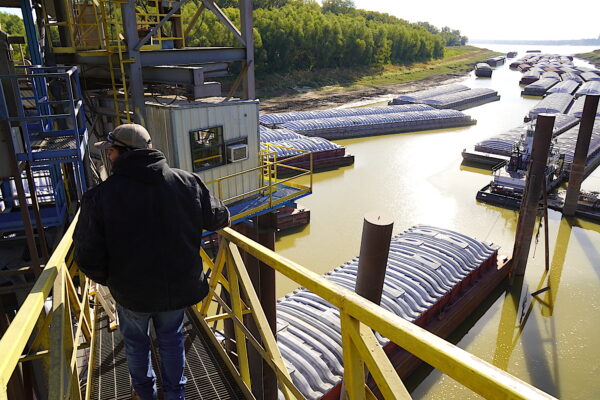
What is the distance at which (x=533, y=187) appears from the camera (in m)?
13.6

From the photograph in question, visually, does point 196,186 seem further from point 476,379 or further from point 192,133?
point 192,133

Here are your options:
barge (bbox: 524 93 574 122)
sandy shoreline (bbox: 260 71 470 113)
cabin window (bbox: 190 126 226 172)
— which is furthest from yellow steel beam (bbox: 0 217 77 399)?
sandy shoreline (bbox: 260 71 470 113)

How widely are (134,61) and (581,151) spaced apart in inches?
693

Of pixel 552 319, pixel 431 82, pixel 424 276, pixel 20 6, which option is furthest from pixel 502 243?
pixel 431 82

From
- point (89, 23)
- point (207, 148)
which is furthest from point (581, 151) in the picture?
point (89, 23)

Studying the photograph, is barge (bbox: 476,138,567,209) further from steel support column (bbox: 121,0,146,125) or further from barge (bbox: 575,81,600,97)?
barge (bbox: 575,81,600,97)

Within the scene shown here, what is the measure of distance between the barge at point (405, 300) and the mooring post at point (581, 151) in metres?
7.06

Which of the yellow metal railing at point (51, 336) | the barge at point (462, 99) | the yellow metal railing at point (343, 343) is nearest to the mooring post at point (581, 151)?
the yellow metal railing at point (343, 343)

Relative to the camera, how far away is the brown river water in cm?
1149

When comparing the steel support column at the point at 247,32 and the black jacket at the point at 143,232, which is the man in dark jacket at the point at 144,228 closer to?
the black jacket at the point at 143,232

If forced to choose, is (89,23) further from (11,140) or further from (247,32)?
(11,140)

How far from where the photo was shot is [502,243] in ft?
59.1

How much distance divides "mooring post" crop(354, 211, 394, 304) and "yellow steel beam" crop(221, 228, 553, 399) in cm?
168

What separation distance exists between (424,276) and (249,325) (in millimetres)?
5904
